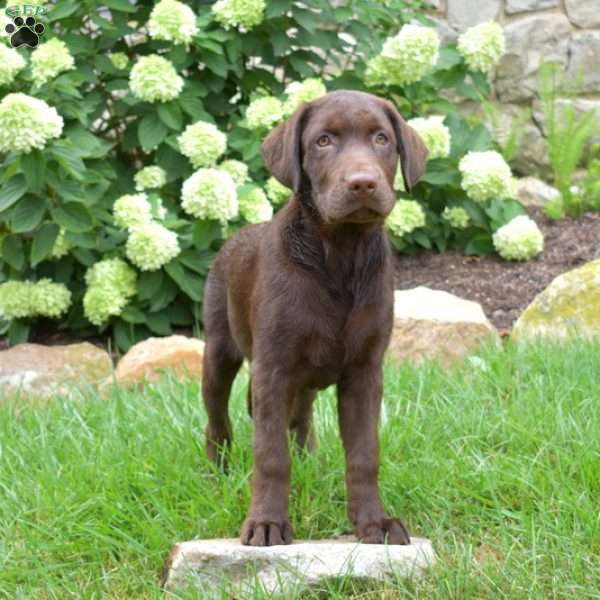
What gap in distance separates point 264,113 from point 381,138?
3435 millimetres

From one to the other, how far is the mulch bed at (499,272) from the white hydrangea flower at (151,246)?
0.79m

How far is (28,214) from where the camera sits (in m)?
6.53

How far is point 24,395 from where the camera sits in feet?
20.5

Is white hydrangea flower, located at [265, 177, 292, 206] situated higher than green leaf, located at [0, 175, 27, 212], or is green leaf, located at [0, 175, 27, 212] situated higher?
green leaf, located at [0, 175, 27, 212]

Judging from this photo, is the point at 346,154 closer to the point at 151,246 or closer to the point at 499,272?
the point at 151,246

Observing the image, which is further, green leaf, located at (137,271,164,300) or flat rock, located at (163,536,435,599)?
green leaf, located at (137,271,164,300)

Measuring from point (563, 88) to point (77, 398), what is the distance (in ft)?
17.7

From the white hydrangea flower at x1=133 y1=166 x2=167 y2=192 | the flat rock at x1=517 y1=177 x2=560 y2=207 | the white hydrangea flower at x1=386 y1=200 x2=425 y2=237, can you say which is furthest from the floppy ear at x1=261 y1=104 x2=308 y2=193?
the flat rock at x1=517 y1=177 x2=560 y2=207

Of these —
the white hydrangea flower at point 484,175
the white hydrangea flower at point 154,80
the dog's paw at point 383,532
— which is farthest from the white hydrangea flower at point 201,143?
the dog's paw at point 383,532

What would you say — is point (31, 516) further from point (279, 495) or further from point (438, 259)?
point (438, 259)

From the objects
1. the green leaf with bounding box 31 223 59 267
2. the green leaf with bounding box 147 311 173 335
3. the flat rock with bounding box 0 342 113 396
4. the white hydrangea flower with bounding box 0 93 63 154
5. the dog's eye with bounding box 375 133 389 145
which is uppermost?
the dog's eye with bounding box 375 133 389 145

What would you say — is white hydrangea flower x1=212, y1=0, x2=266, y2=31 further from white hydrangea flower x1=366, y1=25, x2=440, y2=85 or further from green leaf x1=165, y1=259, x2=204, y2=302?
green leaf x1=165, y1=259, x2=204, y2=302

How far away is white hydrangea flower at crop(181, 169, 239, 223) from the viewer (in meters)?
6.78

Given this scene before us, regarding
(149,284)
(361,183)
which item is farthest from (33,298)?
(361,183)
